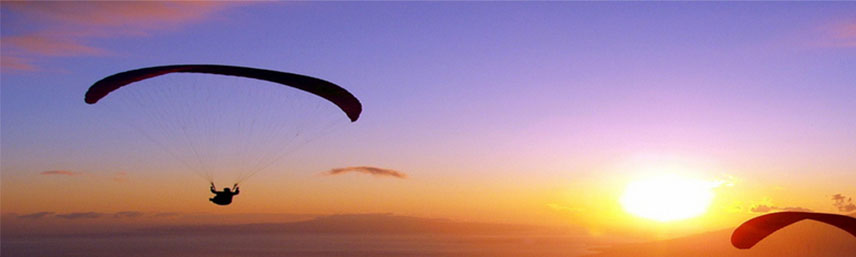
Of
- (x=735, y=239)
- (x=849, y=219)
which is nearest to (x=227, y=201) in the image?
(x=735, y=239)

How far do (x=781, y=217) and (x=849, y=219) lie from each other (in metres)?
2.42

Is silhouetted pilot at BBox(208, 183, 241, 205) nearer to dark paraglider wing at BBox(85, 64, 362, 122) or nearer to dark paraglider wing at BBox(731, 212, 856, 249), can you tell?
dark paraglider wing at BBox(85, 64, 362, 122)

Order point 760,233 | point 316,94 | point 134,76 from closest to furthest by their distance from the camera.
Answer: point 134,76
point 316,94
point 760,233

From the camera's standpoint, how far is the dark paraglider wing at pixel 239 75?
26828 millimetres

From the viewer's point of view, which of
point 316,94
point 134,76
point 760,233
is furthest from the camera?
point 760,233

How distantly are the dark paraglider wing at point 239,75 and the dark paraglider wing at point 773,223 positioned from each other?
16815 mm

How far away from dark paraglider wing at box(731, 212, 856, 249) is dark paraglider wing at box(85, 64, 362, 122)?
1682cm

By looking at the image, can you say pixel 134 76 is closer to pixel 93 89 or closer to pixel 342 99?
pixel 93 89

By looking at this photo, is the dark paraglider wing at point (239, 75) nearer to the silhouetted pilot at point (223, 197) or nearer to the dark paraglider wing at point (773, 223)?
the silhouetted pilot at point (223, 197)

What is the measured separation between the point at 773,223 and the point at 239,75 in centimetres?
2153

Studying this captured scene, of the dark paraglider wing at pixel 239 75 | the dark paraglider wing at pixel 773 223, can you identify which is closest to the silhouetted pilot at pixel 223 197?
the dark paraglider wing at pixel 239 75

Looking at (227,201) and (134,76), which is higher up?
(134,76)

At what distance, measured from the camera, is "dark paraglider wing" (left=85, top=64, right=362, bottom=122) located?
26.8 m

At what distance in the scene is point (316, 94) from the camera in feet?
94.6
